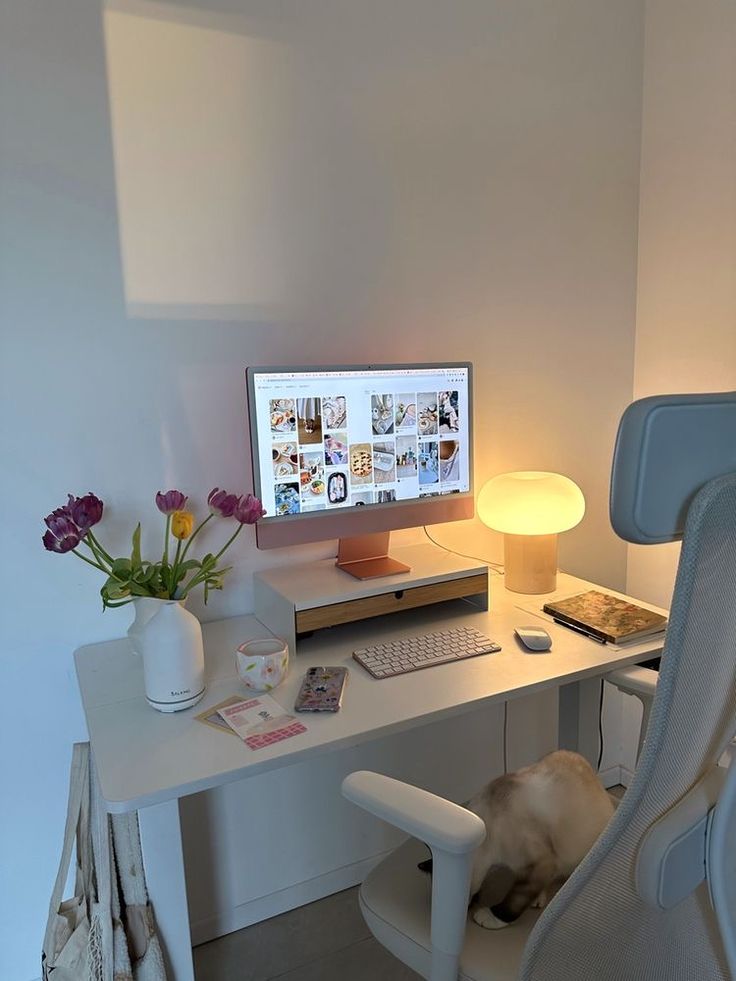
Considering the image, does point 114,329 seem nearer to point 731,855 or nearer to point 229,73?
point 229,73

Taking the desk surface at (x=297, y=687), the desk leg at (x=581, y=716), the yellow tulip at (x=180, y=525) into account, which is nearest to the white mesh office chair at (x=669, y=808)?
the desk surface at (x=297, y=687)

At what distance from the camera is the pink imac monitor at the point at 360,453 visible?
1474mm

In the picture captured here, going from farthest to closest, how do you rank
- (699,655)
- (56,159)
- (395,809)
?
(56,159), (395,809), (699,655)

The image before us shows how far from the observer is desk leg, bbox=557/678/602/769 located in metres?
1.64

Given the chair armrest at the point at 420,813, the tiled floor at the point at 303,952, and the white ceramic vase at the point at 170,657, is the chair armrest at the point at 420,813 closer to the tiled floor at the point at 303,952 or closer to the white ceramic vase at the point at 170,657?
the white ceramic vase at the point at 170,657

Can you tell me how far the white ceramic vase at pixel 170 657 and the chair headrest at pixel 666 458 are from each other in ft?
2.55

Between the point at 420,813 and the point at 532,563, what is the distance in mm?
891

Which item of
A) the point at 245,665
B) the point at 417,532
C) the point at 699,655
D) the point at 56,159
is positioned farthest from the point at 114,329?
the point at 699,655

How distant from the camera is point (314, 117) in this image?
1.60m

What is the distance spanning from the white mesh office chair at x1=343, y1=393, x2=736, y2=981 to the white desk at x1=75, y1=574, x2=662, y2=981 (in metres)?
0.27

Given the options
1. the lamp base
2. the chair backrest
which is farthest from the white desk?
the chair backrest

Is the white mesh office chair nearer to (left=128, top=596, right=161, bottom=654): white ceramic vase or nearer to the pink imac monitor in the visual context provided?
(left=128, top=596, right=161, bottom=654): white ceramic vase

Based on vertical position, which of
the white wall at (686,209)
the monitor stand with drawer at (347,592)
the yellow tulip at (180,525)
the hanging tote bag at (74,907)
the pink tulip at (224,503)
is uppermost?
the white wall at (686,209)

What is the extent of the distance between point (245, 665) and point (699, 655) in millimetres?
797
